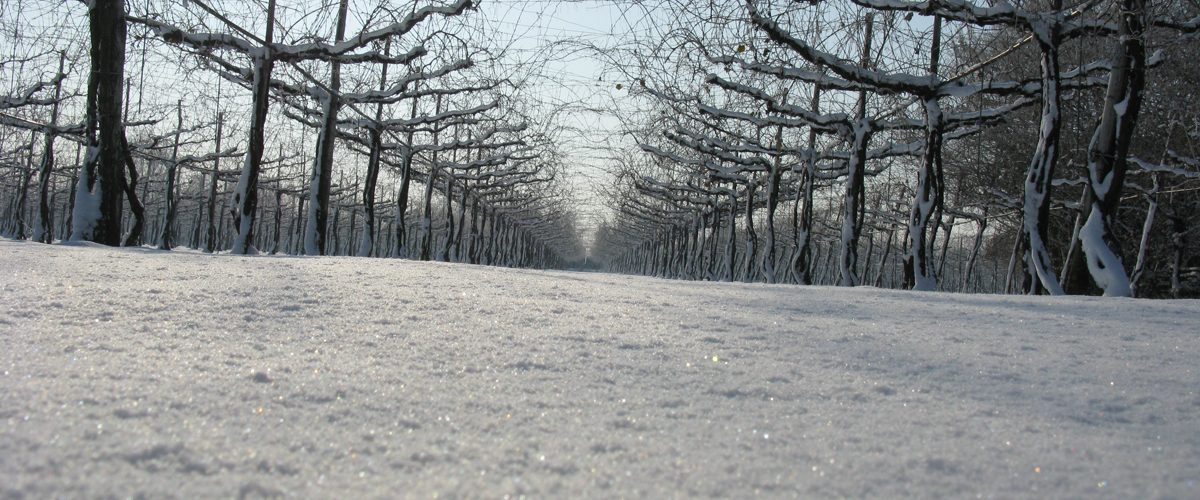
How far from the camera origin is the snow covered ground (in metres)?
1.05

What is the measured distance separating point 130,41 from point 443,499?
9708 mm

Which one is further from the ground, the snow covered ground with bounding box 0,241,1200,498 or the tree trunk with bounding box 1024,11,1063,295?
the tree trunk with bounding box 1024,11,1063,295

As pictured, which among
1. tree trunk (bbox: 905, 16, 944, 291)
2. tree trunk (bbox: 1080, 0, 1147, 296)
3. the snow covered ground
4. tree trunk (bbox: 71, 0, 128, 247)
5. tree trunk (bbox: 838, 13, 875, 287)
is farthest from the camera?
tree trunk (bbox: 838, 13, 875, 287)

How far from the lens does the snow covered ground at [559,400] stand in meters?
1.05

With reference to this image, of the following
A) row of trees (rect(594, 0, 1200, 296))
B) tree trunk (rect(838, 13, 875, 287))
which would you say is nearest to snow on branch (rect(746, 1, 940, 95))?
row of trees (rect(594, 0, 1200, 296))

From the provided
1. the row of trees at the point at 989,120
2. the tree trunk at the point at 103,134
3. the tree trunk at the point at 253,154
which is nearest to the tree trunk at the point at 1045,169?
the row of trees at the point at 989,120

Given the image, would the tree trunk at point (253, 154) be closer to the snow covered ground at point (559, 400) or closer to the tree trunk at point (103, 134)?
the tree trunk at point (103, 134)

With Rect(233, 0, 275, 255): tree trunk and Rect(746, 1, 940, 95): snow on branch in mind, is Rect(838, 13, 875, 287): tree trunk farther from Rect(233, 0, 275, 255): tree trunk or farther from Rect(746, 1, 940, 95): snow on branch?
Rect(233, 0, 275, 255): tree trunk

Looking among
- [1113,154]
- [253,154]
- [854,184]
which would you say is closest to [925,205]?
[854,184]

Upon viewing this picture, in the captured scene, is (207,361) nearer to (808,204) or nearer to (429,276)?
(429,276)

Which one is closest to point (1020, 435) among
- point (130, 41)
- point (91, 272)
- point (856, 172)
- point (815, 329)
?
point (815, 329)

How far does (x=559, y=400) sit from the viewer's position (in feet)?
4.97

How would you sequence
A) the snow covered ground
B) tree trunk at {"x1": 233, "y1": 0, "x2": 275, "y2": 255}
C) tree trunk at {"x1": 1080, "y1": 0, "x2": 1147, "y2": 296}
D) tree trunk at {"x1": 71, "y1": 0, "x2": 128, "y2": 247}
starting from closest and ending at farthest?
the snow covered ground, tree trunk at {"x1": 1080, "y1": 0, "x2": 1147, "y2": 296}, tree trunk at {"x1": 71, "y1": 0, "x2": 128, "y2": 247}, tree trunk at {"x1": 233, "y1": 0, "x2": 275, "y2": 255}

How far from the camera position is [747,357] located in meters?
1.99
